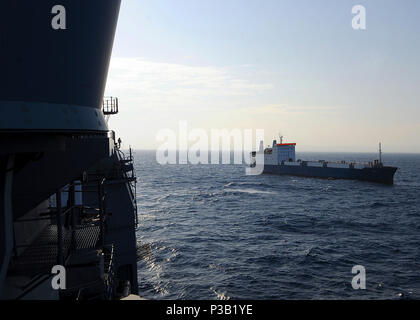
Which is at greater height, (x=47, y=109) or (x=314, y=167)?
(x=47, y=109)

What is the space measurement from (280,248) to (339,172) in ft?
184

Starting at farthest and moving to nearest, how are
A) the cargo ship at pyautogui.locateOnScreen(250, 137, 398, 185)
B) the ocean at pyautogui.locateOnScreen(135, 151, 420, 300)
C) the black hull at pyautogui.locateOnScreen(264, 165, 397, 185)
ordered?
the cargo ship at pyautogui.locateOnScreen(250, 137, 398, 185) → the black hull at pyautogui.locateOnScreen(264, 165, 397, 185) → the ocean at pyautogui.locateOnScreen(135, 151, 420, 300)

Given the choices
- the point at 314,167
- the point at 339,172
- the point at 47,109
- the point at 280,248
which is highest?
the point at 47,109

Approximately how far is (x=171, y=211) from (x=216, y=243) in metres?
18.9

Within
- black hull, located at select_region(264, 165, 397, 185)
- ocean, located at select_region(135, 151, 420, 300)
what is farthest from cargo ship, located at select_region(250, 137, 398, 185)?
ocean, located at select_region(135, 151, 420, 300)

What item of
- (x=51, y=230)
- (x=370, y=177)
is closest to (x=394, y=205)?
(x=370, y=177)

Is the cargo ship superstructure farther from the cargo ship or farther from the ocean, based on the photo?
the cargo ship

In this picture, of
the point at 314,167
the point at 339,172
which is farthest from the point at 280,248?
the point at 314,167

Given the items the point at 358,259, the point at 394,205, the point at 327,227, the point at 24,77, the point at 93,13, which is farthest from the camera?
the point at 394,205

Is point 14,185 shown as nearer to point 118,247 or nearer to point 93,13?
point 93,13

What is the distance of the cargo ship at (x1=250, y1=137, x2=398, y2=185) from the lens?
71.4 metres

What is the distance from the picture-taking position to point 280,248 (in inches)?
1113

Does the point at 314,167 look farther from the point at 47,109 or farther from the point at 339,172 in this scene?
the point at 47,109

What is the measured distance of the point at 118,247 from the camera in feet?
57.7
